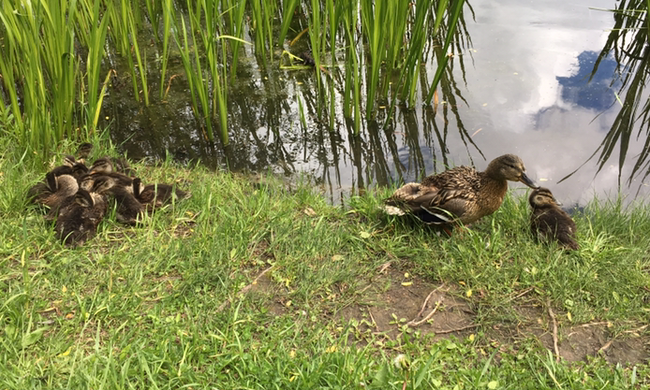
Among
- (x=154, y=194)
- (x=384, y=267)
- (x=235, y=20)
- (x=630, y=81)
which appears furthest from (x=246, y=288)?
(x=630, y=81)

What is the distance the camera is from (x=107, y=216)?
3287 millimetres

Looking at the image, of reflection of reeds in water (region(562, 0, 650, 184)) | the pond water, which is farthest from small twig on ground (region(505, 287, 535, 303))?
reflection of reeds in water (region(562, 0, 650, 184))

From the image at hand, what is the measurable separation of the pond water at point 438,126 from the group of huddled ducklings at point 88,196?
2.56ft

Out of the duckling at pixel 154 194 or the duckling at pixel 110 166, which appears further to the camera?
the duckling at pixel 110 166

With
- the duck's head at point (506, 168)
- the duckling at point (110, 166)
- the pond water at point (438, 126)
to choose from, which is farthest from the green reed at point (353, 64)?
the duckling at point (110, 166)

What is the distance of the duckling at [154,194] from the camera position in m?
3.42

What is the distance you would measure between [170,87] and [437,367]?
467 centimetres

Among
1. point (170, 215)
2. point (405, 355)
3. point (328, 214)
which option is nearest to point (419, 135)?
point (328, 214)

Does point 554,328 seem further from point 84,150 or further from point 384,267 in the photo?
point 84,150

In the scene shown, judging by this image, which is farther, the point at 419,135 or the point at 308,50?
the point at 308,50

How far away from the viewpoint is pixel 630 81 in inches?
218

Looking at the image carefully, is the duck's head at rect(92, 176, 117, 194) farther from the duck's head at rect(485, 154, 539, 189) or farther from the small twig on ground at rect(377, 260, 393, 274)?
the duck's head at rect(485, 154, 539, 189)

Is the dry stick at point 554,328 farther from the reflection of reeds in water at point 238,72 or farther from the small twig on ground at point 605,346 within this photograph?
the reflection of reeds in water at point 238,72

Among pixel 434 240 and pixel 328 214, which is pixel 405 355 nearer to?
pixel 434 240
